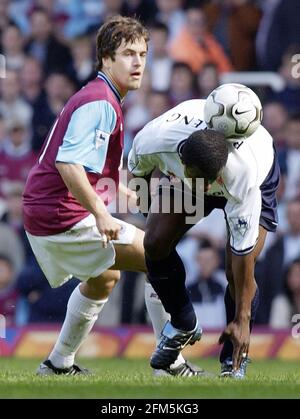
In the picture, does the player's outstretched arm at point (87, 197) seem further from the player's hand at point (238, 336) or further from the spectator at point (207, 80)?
the spectator at point (207, 80)

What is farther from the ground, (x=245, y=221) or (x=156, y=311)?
(x=245, y=221)

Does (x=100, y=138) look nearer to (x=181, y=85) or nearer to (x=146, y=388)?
(x=146, y=388)

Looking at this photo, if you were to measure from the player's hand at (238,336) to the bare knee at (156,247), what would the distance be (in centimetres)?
81

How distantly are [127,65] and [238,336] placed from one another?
195 centimetres

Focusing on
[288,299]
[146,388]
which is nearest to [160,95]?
[288,299]

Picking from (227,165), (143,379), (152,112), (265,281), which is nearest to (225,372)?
(143,379)

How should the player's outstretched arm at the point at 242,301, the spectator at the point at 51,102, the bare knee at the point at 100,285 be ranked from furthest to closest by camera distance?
1. the spectator at the point at 51,102
2. the bare knee at the point at 100,285
3. the player's outstretched arm at the point at 242,301

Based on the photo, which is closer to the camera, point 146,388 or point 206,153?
point 146,388

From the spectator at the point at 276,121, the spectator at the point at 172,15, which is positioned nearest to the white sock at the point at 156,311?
the spectator at the point at 276,121

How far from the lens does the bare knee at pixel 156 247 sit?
7.38m

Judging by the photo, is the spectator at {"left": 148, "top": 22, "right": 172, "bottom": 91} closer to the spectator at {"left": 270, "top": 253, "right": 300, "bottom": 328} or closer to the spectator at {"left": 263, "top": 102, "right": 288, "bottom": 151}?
the spectator at {"left": 263, "top": 102, "right": 288, "bottom": 151}

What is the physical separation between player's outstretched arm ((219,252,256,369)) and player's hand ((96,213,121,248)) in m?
0.74

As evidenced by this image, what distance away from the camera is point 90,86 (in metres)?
7.56

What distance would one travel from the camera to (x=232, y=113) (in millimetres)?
6777
